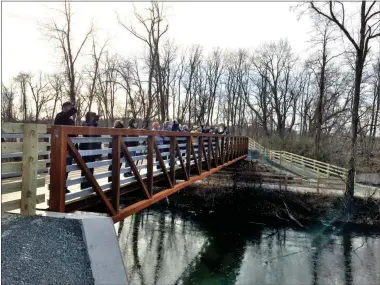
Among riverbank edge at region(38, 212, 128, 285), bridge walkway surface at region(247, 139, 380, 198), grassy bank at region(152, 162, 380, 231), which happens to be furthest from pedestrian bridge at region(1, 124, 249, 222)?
bridge walkway surface at region(247, 139, 380, 198)

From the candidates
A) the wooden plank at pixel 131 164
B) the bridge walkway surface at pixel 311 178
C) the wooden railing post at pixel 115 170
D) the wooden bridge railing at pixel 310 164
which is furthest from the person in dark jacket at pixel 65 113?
the wooden bridge railing at pixel 310 164

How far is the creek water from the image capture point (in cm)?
1270

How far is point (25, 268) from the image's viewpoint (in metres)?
2.80

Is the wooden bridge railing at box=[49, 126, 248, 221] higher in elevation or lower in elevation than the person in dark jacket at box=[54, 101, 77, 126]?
lower

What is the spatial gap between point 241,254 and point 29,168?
43.6 feet

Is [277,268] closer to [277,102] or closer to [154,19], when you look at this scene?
[154,19]

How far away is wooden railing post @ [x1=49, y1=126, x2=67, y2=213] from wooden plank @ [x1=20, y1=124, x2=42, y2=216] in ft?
0.78

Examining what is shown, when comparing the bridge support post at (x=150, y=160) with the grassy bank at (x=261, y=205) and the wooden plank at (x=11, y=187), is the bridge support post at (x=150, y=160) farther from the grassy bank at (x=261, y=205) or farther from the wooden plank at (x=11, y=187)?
the grassy bank at (x=261, y=205)

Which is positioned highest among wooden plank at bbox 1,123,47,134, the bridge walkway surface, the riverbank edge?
wooden plank at bbox 1,123,47,134

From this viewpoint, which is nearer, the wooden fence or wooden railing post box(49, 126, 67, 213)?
the wooden fence

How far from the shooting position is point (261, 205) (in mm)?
23328

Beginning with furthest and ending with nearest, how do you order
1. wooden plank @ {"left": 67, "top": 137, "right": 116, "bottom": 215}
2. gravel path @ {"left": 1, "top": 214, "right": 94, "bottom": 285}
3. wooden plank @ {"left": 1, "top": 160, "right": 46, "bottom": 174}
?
wooden plank @ {"left": 67, "top": 137, "right": 116, "bottom": 215}, wooden plank @ {"left": 1, "top": 160, "right": 46, "bottom": 174}, gravel path @ {"left": 1, "top": 214, "right": 94, "bottom": 285}

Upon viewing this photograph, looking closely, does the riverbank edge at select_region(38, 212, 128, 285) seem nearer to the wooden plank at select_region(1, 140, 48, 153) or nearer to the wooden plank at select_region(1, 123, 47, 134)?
the wooden plank at select_region(1, 140, 48, 153)

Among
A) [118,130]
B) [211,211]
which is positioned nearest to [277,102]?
[211,211]
